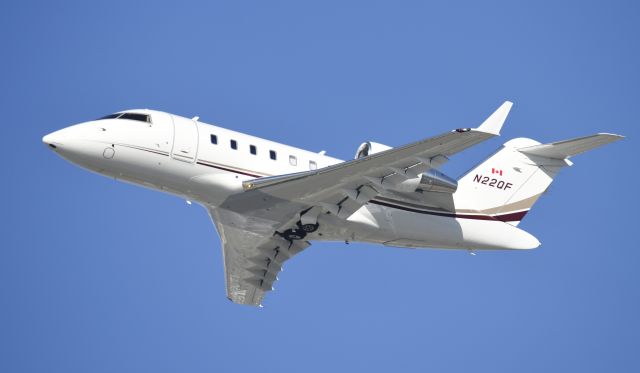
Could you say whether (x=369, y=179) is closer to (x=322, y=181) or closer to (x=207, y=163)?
(x=322, y=181)

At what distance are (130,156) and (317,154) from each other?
4.32 m

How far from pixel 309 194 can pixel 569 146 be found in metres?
6.05

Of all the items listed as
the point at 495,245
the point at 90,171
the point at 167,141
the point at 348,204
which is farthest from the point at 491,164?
the point at 90,171

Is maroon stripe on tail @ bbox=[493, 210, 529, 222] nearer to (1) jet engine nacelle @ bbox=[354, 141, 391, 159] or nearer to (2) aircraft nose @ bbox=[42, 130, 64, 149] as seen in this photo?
(1) jet engine nacelle @ bbox=[354, 141, 391, 159]

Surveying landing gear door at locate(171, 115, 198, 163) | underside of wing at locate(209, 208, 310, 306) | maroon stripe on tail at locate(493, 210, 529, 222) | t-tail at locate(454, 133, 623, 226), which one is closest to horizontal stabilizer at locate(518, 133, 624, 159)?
t-tail at locate(454, 133, 623, 226)

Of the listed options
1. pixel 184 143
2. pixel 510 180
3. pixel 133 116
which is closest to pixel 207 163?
pixel 184 143

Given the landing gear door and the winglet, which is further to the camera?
the landing gear door

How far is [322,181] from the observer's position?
2120 cm

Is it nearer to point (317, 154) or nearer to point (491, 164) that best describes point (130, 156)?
point (317, 154)

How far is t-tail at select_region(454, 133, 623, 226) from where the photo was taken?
24078 millimetres

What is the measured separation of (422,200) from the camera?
76.1ft

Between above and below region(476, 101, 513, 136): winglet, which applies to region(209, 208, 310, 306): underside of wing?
below

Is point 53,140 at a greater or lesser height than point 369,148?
lesser

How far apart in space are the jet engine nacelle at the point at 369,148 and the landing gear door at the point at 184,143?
11.8 ft
